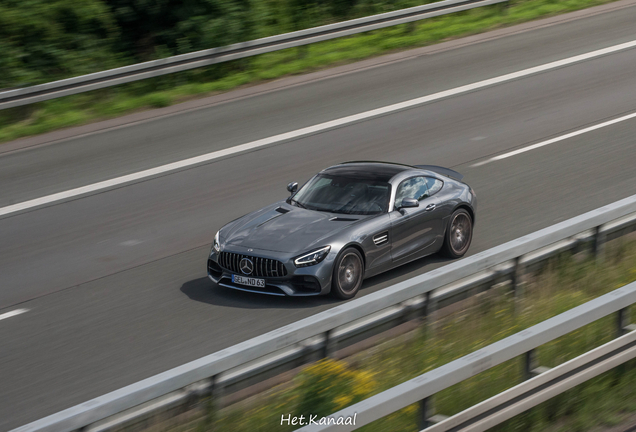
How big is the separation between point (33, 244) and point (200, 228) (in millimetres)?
2355

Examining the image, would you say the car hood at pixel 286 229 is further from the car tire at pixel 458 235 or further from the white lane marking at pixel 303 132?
the white lane marking at pixel 303 132

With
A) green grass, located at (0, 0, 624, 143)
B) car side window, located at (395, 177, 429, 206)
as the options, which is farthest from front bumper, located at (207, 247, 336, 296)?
green grass, located at (0, 0, 624, 143)

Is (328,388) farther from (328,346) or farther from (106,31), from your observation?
(106,31)

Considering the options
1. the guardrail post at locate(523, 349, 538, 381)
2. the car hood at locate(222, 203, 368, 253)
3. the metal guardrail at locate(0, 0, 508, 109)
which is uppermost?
the metal guardrail at locate(0, 0, 508, 109)

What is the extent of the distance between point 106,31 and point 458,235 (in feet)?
43.5

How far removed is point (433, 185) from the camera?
35.8 feet

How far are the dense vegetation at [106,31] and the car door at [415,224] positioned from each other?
34.0 feet

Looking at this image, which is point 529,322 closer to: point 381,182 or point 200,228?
point 381,182

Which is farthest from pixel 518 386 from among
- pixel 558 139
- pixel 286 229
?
pixel 558 139

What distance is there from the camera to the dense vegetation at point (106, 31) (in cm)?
1914

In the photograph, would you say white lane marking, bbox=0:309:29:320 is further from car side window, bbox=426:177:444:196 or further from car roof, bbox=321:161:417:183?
car side window, bbox=426:177:444:196

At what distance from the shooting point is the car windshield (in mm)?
10227

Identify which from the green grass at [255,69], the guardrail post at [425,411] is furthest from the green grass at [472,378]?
the green grass at [255,69]

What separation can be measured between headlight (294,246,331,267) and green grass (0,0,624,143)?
31.3ft
